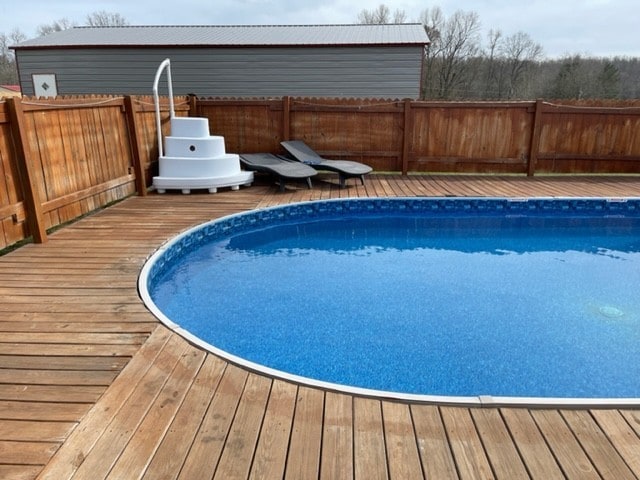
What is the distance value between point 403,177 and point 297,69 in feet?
19.5

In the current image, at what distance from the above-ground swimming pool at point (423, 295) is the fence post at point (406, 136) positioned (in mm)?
2077

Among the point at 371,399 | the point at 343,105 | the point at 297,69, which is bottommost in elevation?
the point at 371,399

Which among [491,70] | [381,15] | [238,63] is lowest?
[238,63]

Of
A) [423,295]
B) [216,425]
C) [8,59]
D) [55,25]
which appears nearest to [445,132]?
[423,295]

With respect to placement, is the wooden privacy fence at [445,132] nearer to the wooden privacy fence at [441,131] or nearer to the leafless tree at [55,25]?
the wooden privacy fence at [441,131]

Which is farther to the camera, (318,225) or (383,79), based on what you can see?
(383,79)

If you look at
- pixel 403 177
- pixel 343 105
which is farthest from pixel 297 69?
pixel 403 177

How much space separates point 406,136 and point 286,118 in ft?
7.49

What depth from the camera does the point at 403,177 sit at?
8.40 metres

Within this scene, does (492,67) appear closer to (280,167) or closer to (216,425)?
(280,167)

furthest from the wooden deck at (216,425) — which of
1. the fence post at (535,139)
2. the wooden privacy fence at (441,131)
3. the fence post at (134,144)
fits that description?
the fence post at (535,139)

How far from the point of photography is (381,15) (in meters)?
29.5

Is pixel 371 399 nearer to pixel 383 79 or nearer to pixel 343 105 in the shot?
pixel 343 105

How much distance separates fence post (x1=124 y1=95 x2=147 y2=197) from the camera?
248 inches
